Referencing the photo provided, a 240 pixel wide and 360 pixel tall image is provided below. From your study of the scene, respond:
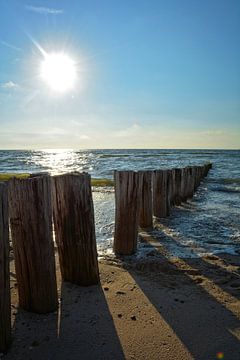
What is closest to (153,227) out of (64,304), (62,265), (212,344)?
(62,265)

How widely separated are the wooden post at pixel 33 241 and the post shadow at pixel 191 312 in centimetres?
119

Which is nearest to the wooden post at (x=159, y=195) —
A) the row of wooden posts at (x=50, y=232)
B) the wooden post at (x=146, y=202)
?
the wooden post at (x=146, y=202)

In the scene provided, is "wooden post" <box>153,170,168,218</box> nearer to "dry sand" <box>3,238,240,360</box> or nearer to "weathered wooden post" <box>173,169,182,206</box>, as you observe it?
"weathered wooden post" <box>173,169,182,206</box>

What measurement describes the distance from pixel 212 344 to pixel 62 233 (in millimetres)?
2019

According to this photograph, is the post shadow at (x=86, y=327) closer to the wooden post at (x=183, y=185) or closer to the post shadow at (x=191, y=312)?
the post shadow at (x=191, y=312)

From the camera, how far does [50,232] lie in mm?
3195

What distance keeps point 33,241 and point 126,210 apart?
8.10ft

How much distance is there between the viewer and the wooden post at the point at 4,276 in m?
2.50

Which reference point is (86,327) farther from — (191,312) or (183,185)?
(183,185)

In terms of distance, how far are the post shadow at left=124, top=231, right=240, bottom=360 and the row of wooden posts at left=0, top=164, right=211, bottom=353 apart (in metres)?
0.79

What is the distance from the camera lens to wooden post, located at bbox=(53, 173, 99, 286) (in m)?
3.78

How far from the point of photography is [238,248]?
5.64m

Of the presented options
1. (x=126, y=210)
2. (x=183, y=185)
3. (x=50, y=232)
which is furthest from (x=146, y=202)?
(x=183, y=185)

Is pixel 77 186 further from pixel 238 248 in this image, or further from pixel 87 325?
pixel 238 248
